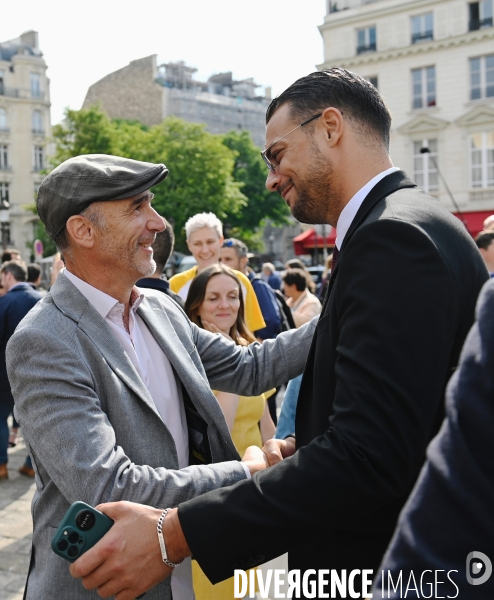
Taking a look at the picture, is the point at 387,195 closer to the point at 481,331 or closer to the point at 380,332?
the point at 380,332

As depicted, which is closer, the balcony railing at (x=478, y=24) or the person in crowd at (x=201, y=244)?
the person in crowd at (x=201, y=244)

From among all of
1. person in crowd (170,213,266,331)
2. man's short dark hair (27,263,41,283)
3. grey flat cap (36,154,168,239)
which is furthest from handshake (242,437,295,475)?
man's short dark hair (27,263,41,283)

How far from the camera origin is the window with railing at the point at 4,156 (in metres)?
57.0

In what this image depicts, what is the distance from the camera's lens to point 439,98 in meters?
28.4

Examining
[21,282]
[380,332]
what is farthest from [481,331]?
[21,282]

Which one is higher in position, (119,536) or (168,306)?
(168,306)

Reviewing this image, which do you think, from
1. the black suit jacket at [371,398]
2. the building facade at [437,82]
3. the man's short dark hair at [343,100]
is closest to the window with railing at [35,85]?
the building facade at [437,82]

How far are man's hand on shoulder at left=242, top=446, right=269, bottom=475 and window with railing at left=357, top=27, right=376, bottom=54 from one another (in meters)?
31.2

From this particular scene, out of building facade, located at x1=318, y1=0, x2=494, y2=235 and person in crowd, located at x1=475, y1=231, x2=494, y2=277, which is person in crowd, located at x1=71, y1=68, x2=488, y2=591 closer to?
person in crowd, located at x1=475, y1=231, x2=494, y2=277

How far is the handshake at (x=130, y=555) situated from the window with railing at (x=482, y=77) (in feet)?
95.9

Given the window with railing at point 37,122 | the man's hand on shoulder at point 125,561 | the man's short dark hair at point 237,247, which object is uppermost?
the window with railing at point 37,122

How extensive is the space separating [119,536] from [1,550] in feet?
11.8

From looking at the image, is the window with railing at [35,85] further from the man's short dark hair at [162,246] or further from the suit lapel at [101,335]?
the suit lapel at [101,335]

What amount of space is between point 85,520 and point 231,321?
2732 millimetres
